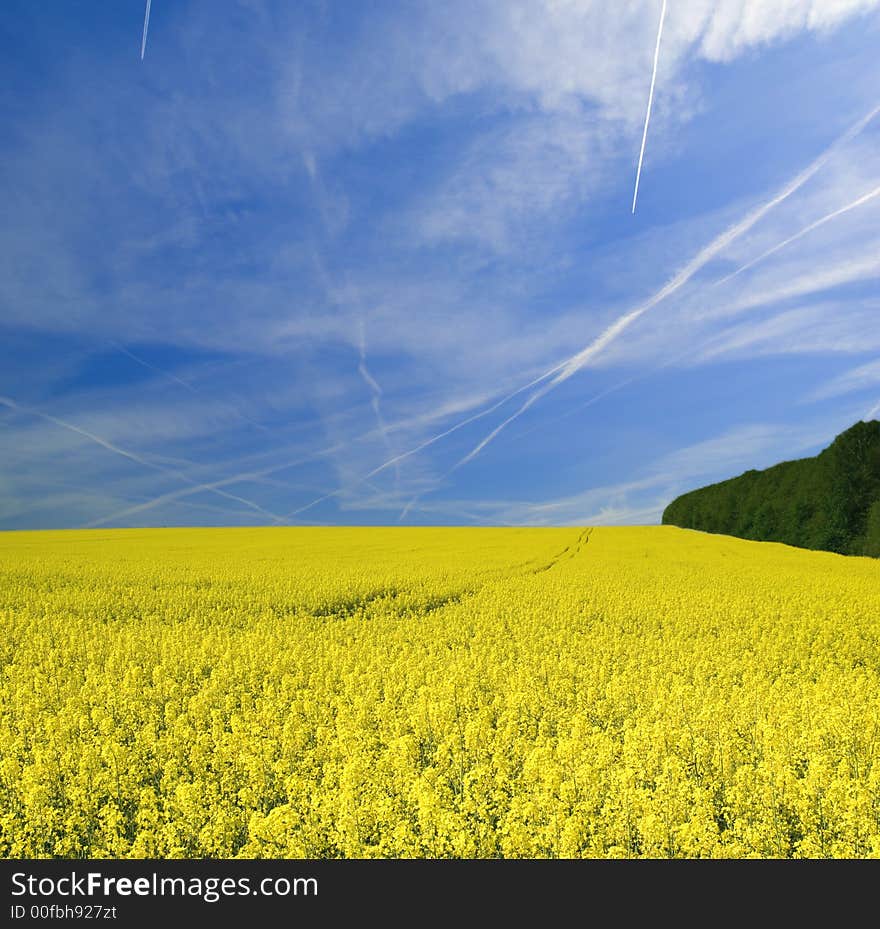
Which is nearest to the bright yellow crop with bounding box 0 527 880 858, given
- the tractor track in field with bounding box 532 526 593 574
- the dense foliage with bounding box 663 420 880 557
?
the tractor track in field with bounding box 532 526 593 574

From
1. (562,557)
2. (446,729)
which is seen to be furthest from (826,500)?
(446,729)

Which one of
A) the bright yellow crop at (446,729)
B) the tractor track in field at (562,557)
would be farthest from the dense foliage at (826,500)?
the bright yellow crop at (446,729)

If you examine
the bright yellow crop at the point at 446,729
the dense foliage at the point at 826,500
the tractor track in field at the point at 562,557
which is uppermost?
the dense foliage at the point at 826,500

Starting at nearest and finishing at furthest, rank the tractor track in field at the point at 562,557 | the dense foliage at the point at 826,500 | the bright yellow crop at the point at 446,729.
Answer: the bright yellow crop at the point at 446,729 → the tractor track in field at the point at 562,557 → the dense foliage at the point at 826,500

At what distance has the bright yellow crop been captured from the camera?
4.48 metres

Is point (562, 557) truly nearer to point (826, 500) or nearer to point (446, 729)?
point (826, 500)

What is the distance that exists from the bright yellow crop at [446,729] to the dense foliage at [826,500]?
28.4 metres

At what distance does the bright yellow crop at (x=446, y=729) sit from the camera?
14.7 feet

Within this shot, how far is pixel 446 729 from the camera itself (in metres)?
6.29

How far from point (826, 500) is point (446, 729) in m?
42.6

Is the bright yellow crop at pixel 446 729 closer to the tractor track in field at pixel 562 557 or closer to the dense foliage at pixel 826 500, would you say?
the tractor track in field at pixel 562 557

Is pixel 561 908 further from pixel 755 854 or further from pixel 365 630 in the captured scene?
pixel 365 630

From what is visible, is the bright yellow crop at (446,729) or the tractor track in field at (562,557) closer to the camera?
the bright yellow crop at (446,729)

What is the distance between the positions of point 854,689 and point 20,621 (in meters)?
15.6
